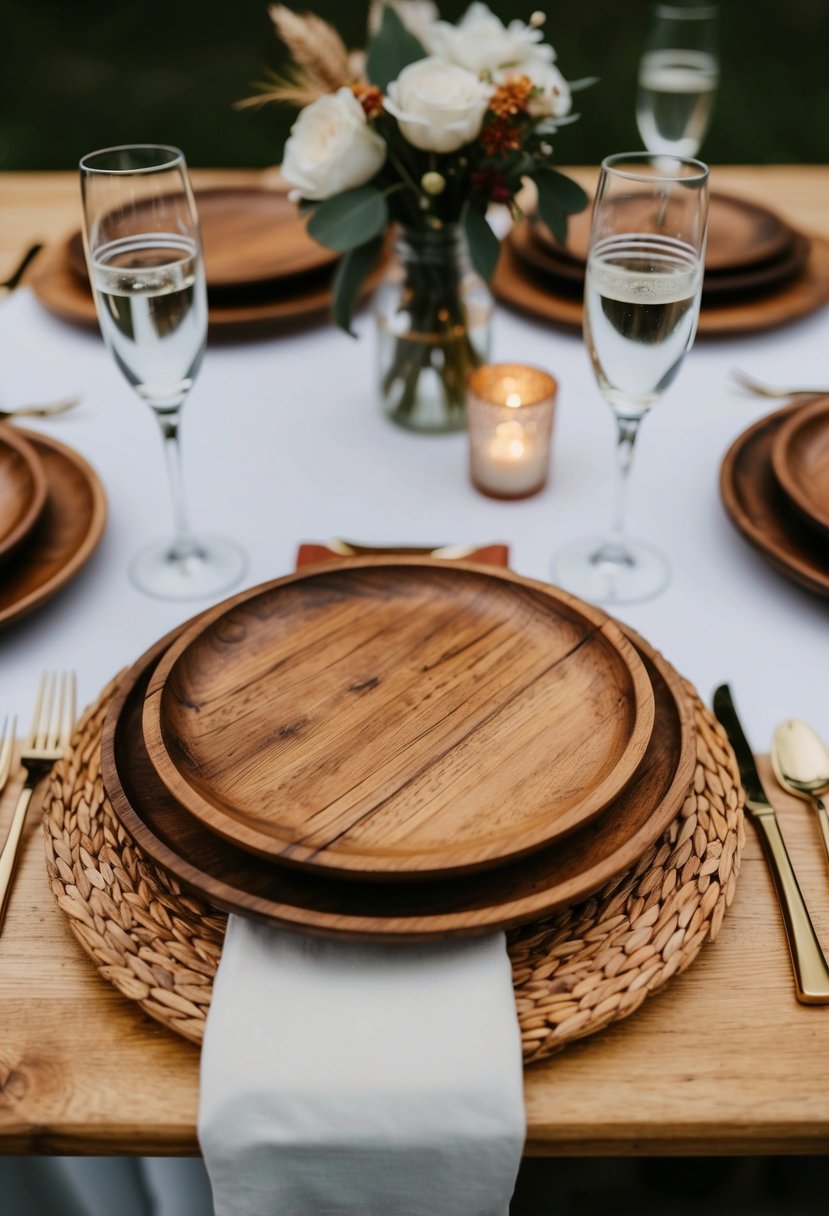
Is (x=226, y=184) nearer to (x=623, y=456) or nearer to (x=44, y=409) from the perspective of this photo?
(x=44, y=409)

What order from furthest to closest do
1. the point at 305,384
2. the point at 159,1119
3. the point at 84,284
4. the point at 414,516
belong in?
1. the point at 84,284
2. the point at 305,384
3. the point at 414,516
4. the point at 159,1119

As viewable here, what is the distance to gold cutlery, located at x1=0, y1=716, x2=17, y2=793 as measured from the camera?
0.69 meters

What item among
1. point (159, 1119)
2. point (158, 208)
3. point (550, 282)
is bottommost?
point (159, 1119)

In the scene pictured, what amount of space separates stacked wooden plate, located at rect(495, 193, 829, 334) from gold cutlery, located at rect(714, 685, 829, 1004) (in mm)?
657

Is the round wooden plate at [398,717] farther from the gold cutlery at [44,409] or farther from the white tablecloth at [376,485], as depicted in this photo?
the gold cutlery at [44,409]

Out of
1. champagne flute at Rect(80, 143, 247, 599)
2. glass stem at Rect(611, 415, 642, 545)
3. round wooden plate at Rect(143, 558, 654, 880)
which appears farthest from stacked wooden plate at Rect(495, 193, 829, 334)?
round wooden plate at Rect(143, 558, 654, 880)

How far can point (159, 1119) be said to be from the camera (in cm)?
50

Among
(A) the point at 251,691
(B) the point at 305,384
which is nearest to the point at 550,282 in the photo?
(B) the point at 305,384

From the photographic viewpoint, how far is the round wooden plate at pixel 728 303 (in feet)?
4.06

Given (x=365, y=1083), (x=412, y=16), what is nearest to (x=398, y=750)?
(x=365, y=1083)

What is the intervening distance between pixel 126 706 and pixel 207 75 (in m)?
3.36

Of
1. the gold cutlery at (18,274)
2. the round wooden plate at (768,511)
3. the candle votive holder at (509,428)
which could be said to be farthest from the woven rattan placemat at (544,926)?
the gold cutlery at (18,274)

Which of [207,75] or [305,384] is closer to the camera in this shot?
[305,384]

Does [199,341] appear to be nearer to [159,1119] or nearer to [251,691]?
[251,691]
